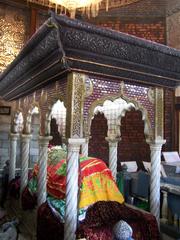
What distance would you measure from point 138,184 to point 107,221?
1782 millimetres

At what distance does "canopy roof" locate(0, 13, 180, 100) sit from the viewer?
240 centimetres

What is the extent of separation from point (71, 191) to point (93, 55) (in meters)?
1.40

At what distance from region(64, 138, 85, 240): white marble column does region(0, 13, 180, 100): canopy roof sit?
2.68 feet

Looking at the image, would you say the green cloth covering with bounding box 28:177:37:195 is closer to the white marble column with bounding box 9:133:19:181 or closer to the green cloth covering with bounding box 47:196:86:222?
the green cloth covering with bounding box 47:196:86:222

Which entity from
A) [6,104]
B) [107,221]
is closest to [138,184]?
[107,221]

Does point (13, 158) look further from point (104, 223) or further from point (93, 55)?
point (93, 55)

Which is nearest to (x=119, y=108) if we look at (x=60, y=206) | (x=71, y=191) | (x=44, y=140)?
(x=44, y=140)

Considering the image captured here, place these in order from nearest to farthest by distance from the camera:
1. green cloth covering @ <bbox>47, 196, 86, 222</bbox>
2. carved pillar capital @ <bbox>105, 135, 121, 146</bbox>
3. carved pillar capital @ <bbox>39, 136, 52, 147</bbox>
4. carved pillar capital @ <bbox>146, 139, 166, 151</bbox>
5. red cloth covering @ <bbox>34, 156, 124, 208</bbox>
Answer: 1. green cloth covering @ <bbox>47, 196, 86, 222</bbox>
2. red cloth covering @ <bbox>34, 156, 124, 208</bbox>
3. carved pillar capital @ <bbox>146, 139, 166, 151</bbox>
4. carved pillar capital @ <bbox>39, 136, 52, 147</bbox>
5. carved pillar capital @ <bbox>105, 135, 121, 146</bbox>

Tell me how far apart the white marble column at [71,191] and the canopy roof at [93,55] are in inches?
32.1

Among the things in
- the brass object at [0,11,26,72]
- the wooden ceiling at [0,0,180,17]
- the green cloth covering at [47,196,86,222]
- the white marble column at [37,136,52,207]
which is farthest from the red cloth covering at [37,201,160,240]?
the wooden ceiling at [0,0,180,17]

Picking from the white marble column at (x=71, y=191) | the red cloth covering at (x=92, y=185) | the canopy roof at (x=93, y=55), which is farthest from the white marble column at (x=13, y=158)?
the white marble column at (x=71, y=191)

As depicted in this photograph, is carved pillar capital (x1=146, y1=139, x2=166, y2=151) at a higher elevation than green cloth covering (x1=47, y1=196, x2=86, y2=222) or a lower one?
higher

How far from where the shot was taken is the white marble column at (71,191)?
2748 millimetres

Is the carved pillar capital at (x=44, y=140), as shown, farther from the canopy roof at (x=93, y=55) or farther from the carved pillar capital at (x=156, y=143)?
the carved pillar capital at (x=156, y=143)
